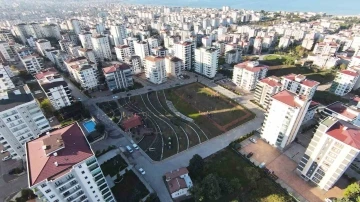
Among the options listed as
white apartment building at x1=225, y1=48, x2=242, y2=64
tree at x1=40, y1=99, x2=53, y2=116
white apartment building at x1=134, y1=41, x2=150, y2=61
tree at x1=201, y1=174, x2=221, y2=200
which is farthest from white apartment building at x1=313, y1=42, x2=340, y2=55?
tree at x1=40, y1=99, x2=53, y2=116

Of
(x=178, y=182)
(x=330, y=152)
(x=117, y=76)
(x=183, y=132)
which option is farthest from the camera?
(x=117, y=76)

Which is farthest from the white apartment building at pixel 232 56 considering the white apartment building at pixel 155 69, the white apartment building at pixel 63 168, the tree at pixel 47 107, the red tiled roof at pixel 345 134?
the white apartment building at pixel 63 168

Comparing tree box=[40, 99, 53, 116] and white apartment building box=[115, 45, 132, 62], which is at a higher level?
white apartment building box=[115, 45, 132, 62]

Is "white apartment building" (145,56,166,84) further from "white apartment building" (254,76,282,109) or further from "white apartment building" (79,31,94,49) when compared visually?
"white apartment building" (79,31,94,49)

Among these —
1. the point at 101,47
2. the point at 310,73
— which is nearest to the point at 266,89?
the point at 310,73

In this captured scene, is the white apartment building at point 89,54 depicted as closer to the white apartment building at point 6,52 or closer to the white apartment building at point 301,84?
the white apartment building at point 6,52

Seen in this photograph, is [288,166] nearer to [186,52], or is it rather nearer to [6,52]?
[186,52]
